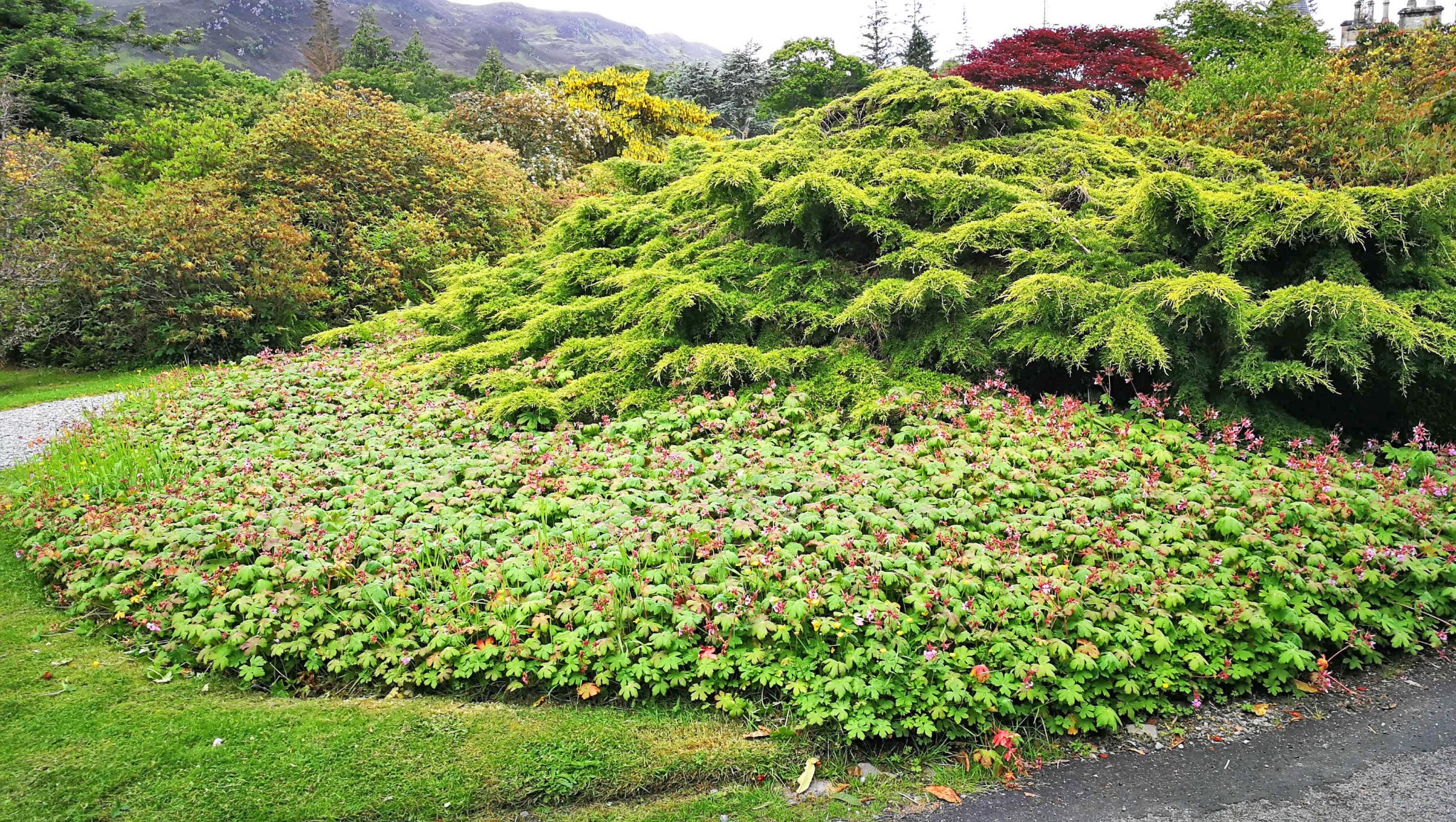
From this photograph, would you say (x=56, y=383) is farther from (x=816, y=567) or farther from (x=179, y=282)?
(x=816, y=567)

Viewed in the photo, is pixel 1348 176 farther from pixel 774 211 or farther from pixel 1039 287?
pixel 774 211

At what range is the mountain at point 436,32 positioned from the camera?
6800 cm

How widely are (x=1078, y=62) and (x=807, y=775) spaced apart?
59.2 feet

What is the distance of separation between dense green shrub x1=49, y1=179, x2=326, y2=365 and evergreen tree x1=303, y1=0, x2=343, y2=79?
97.4 ft

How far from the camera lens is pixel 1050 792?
2.73m

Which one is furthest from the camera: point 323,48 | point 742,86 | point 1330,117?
point 323,48

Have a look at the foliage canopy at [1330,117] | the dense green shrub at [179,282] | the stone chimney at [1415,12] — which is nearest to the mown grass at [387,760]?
the dense green shrub at [179,282]

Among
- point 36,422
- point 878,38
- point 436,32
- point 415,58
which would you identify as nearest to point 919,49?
point 878,38

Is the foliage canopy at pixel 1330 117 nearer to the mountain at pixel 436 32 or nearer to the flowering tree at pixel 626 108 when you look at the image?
the flowering tree at pixel 626 108

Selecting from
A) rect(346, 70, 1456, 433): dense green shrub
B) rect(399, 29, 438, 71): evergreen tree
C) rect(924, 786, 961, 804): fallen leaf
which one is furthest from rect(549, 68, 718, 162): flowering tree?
rect(924, 786, 961, 804): fallen leaf

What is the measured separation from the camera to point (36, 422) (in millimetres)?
7340

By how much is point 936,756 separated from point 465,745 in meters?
1.75

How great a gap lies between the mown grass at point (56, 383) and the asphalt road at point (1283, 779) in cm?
899

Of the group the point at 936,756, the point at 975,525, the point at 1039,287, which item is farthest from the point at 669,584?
the point at 1039,287
